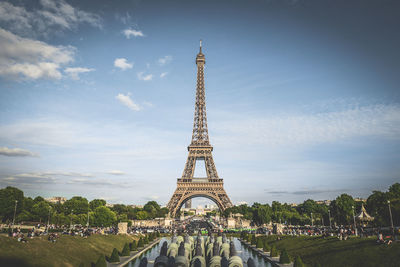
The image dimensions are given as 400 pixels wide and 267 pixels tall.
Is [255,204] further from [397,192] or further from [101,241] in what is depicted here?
[101,241]

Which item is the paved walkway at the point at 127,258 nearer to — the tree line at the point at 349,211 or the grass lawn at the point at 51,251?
the grass lawn at the point at 51,251

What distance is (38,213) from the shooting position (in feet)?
249

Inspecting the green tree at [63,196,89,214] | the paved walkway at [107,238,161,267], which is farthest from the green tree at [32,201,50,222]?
the paved walkway at [107,238,161,267]

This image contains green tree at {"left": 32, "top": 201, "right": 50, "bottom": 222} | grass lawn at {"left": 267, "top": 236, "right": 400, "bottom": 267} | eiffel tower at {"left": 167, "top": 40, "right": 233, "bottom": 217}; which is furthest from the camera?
eiffel tower at {"left": 167, "top": 40, "right": 233, "bottom": 217}

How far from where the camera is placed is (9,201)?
69938 mm

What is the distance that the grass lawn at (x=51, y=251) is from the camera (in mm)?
24688

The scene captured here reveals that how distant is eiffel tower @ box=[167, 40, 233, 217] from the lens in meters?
89.7

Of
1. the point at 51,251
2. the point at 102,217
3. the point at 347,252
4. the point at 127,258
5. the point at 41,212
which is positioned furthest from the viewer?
the point at 41,212

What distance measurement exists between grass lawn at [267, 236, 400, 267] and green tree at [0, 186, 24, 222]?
215ft

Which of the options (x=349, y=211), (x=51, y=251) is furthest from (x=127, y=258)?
(x=349, y=211)

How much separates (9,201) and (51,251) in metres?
51.6

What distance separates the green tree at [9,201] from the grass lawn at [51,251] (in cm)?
4180

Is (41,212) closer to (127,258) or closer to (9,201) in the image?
(9,201)

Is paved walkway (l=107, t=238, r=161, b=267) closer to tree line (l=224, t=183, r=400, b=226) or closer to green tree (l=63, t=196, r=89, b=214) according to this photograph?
tree line (l=224, t=183, r=400, b=226)
